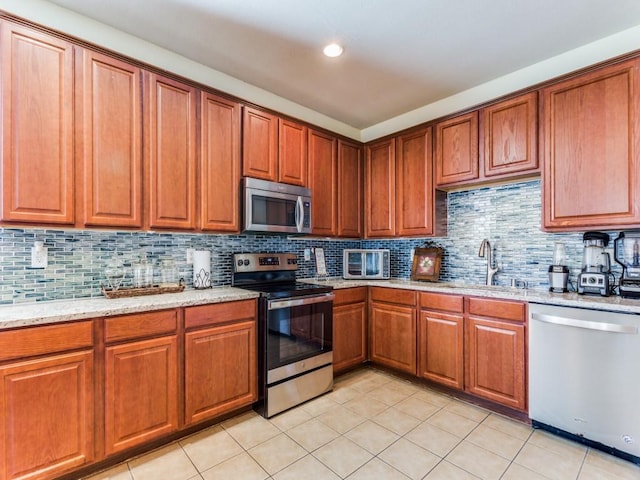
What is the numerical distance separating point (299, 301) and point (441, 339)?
1246 millimetres

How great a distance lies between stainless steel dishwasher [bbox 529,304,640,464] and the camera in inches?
71.9

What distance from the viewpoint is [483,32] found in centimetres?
211

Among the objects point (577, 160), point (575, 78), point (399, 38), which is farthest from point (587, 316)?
point (399, 38)

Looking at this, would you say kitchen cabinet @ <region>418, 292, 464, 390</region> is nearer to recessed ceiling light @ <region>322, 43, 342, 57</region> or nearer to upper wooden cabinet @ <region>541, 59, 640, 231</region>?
upper wooden cabinet @ <region>541, 59, 640, 231</region>

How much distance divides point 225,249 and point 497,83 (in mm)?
2730

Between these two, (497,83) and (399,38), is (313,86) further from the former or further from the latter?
(497,83)

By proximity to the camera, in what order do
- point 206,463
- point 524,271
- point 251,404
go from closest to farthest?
1. point 206,463
2. point 251,404
3. point 524,271

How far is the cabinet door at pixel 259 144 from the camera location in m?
2.61

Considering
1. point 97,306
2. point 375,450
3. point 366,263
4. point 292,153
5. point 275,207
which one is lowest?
point 375,450

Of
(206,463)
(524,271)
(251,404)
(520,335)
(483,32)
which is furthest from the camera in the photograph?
(524,271)

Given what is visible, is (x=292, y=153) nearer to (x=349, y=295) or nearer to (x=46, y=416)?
(x=349, y=295)

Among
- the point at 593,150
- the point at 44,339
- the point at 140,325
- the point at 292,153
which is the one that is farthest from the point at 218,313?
the point at 593,150

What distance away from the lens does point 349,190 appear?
11.4ft

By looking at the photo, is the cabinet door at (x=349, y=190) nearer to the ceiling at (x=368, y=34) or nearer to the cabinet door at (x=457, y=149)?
the ceiling at (x=368, y=34)
